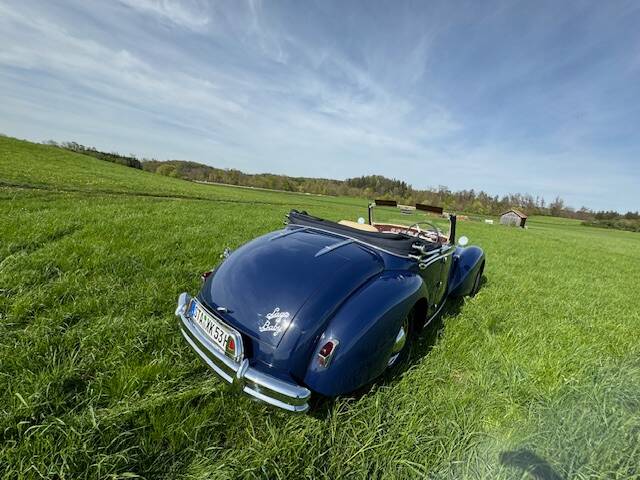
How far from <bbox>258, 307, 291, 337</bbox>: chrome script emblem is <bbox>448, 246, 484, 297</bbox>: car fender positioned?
2916 mm

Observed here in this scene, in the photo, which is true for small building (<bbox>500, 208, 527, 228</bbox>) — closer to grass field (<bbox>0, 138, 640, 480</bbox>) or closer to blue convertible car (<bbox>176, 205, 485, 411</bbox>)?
grass field (<bbox>0, 138, 640, 480</bbox>)

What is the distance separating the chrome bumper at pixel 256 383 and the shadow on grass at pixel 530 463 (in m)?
1.21

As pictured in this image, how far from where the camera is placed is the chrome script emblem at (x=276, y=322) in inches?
75.2

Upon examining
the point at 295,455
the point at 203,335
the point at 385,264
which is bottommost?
the point at 295,455

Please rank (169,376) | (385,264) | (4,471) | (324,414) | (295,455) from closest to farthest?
1. (4,471)
2. (295,455)
3. (324,414)
4. (169,376)
5. (385,264)

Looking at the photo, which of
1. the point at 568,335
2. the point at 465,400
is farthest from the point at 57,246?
the point at 568,335

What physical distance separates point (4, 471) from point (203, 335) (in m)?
1.06

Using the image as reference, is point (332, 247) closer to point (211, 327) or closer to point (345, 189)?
point (211, 327)

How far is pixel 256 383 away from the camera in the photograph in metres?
1.76

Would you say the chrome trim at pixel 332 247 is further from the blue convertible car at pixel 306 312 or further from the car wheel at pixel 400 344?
the car wheel at pixel 400 344

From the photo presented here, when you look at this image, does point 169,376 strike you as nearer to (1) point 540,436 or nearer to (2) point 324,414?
(2) point 324,414

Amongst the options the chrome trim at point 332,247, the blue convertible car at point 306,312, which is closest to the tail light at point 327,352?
the blue convertible car at point 306,312

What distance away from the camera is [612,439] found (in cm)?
190

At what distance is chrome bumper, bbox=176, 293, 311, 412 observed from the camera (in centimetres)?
172
